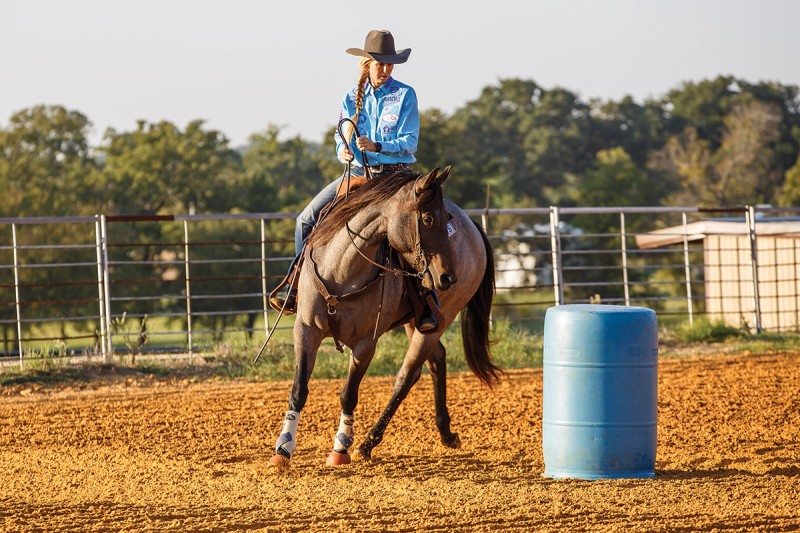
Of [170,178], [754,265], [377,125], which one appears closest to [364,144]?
[377,125]

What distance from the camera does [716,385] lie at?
417 inches

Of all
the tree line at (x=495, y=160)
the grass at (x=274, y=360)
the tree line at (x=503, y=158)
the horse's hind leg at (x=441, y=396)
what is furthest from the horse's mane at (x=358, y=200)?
the tree line at (x=503, y=158)

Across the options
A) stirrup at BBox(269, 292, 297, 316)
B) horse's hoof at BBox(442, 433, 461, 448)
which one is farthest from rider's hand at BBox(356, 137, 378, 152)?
horse's hoof at BBox(442, 433, 461, 448)

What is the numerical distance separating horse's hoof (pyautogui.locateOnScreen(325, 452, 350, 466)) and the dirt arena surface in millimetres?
82

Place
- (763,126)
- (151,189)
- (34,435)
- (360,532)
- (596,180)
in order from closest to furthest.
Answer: (360,532), (34,435), (151,189), (596,180), (763,126)

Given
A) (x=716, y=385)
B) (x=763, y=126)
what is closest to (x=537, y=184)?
(x=763, y=126)

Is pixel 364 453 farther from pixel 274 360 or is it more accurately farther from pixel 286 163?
pixel 286 163

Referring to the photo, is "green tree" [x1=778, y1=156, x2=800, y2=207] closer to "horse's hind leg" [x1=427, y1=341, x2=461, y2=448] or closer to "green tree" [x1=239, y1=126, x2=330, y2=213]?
"green tree" [x1=239, y1=126, x2=330, y2=213]

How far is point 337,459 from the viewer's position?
6840mm

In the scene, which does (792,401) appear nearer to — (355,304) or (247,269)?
(355,304)

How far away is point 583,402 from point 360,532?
2.00 metres

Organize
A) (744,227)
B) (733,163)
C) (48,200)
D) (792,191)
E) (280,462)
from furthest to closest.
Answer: (733,163), (792,191), (48,200), (744,227), (280,462)

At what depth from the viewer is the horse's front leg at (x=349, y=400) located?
6.79 m

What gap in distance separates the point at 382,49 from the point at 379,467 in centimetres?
282
